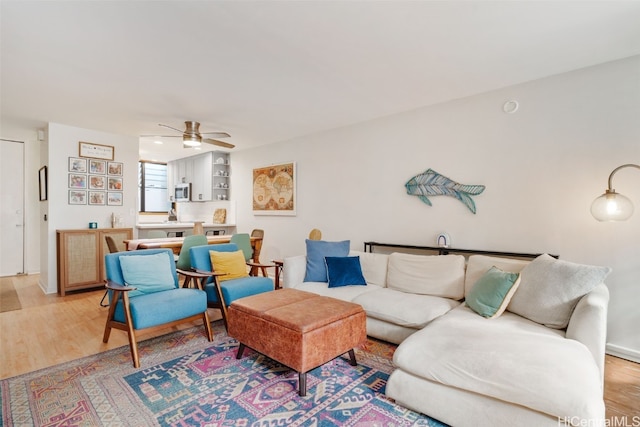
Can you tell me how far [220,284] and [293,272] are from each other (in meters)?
0.82

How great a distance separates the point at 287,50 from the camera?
2.44 m

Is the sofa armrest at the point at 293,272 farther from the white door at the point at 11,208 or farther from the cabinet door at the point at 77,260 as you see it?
the white door at the point at 11,208

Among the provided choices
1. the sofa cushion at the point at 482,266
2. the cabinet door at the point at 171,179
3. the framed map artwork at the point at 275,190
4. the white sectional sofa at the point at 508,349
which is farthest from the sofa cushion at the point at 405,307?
the cabinet door at the point at 171,179

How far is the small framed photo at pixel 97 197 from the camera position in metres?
4.80

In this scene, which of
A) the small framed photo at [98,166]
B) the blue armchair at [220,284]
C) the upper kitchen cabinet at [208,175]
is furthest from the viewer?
the upper kitchen cabinet at [208,175]

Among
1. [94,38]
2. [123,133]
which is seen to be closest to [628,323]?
[94,38]

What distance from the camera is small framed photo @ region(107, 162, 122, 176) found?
497 centimetres

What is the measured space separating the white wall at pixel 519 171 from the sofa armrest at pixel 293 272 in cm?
117

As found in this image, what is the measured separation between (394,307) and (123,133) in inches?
197

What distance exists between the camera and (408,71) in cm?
281

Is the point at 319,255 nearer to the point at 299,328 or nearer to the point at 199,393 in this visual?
the point at 299,328

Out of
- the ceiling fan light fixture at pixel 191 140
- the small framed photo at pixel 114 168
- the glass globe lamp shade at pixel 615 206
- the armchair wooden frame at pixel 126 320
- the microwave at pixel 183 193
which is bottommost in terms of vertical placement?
the armchair wooden frame at pixel 126 320

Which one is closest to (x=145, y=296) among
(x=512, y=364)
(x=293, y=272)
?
(x=293, y=272)

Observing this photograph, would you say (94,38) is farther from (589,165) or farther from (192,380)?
(589,165)
